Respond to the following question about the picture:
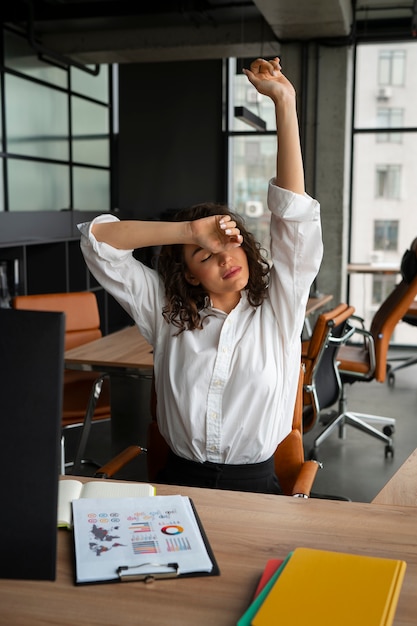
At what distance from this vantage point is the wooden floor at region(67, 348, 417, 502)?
374cm

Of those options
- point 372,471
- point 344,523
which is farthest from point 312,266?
point 372,471

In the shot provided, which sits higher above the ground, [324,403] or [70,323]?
[70,323]

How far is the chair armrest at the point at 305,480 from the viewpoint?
178 centimetres

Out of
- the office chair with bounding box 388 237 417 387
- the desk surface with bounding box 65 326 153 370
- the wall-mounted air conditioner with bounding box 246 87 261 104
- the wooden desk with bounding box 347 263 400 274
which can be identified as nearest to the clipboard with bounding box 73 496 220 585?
the desk surface with bounding box 65 326 153 370

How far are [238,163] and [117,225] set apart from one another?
724 cm

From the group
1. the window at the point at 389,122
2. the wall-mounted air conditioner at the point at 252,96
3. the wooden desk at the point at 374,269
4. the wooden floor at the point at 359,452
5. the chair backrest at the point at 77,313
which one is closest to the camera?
the wooden floor at the point at 359,452

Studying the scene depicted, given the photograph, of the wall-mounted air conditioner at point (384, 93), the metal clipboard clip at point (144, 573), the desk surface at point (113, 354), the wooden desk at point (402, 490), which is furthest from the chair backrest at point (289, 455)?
the wall-mounted air conditioner at point (384, 93)

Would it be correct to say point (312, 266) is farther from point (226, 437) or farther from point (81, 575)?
point (81, 575)

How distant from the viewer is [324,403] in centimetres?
389

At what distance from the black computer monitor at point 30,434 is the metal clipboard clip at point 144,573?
0.19 metres

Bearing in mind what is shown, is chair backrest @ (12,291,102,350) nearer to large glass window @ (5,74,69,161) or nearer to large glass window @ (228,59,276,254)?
large glass window @ (5,74,69,161)

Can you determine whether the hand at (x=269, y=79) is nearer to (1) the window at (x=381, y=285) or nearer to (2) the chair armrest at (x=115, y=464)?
(2) the chair armrest at (x=115, y=464)

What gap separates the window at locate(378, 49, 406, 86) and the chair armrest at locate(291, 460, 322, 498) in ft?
23.2

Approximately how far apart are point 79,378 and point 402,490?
2662 mm
